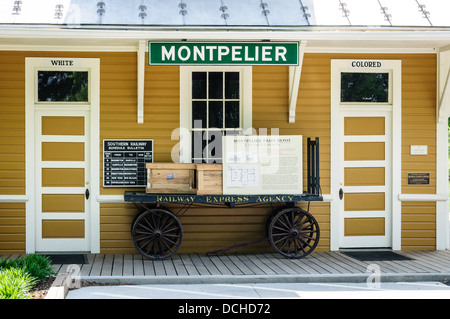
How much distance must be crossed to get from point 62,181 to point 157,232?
1.74 m

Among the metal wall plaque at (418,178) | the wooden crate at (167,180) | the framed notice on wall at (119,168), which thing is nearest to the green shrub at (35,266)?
the wooden crate at (167,180)

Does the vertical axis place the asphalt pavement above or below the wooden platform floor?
below

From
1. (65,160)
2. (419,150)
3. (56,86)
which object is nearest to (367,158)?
(419,150)

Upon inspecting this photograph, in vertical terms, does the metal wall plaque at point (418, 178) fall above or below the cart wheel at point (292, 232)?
above

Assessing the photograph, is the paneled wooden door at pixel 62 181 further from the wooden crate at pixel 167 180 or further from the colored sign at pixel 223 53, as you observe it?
the colored sign at pixel 223 53

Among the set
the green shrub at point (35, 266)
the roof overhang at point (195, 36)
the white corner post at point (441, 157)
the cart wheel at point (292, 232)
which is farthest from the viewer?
the white corner post at point (441, 157)

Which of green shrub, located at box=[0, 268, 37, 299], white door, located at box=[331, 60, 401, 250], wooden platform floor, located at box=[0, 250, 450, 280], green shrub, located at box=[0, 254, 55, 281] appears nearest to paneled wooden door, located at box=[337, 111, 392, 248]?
white door, located at box=[331, 60, 401, 250]

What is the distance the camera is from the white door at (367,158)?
9547 millimetres

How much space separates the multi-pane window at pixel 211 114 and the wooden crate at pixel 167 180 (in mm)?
737

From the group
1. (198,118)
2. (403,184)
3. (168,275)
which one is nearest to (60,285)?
(168,275)

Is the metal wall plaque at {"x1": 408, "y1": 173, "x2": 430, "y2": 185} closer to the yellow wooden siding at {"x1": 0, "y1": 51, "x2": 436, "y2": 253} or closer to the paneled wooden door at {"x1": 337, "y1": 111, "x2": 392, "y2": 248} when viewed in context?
the yellow wooden siding at {"x1": 0, "y1": 51, "x2": 436, "y2": 253}

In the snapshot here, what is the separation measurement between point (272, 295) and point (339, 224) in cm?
305

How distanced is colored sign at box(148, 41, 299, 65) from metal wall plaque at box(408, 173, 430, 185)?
2.87 metres

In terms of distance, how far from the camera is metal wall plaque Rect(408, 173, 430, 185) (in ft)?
31.6
